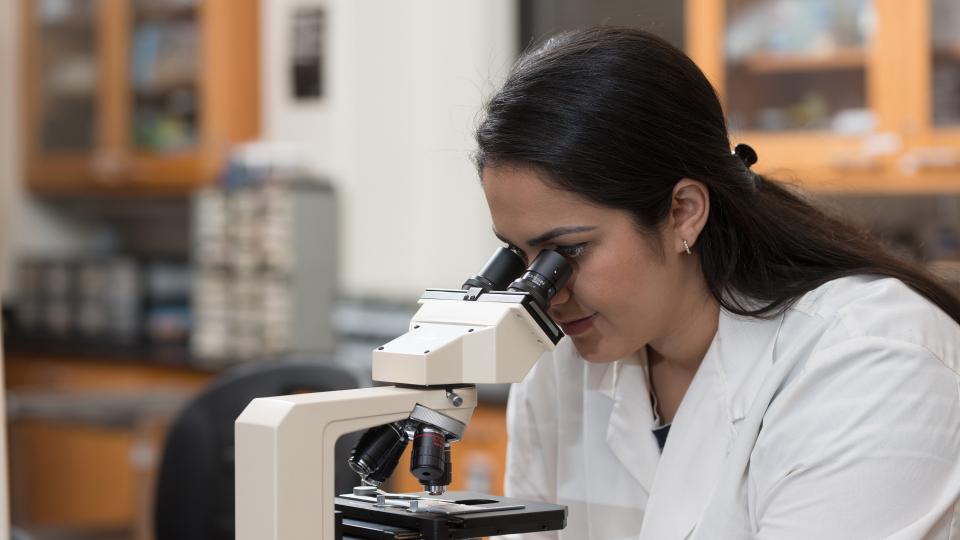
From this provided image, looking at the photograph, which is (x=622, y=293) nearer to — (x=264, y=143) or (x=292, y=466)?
(x=292, y=466)

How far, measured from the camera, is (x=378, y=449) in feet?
3.82

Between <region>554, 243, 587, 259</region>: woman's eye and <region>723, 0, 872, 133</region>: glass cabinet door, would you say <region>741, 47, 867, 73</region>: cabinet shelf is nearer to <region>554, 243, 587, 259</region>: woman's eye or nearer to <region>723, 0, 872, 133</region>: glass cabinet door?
<region>723, 0, 872, 133</region>: glass cabinet door

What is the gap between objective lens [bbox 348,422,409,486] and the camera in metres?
1.16

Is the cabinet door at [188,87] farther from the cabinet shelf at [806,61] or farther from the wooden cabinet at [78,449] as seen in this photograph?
the cabinet shelf at [806,61]

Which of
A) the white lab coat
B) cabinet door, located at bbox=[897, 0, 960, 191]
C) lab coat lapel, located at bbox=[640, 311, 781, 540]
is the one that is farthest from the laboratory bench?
lab coat lapel, located at bbox=[640, 311, 781, 540]

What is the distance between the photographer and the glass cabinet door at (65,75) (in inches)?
195

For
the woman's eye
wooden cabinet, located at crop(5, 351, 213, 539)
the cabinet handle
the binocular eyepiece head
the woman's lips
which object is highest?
the cabinet handle

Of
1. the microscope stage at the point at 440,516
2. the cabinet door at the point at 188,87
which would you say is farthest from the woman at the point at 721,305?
the cabinet door at the point at 188,87

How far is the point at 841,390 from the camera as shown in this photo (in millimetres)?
1224

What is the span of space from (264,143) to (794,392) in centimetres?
333

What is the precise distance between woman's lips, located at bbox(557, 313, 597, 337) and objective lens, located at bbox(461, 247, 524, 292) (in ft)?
0.30

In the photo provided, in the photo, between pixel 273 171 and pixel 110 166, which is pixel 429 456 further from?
pixel 110 166

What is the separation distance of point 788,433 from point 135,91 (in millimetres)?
3954

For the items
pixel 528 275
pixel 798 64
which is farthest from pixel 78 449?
pixel 528 275
